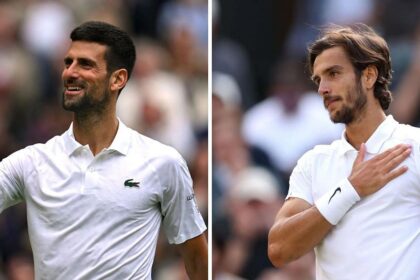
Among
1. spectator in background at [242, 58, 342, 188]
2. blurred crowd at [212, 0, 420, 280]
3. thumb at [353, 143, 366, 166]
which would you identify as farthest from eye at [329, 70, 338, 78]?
spectator in background at [242, 58, 342, 188]

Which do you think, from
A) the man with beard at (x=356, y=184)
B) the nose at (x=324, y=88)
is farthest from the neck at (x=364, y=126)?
the nose at (x=324, y=88)

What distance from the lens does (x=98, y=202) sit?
3.43 metres

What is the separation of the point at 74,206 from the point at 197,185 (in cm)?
229

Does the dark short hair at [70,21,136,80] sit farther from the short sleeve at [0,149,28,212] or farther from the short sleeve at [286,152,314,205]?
the short sleeve at [286,152,314,205]

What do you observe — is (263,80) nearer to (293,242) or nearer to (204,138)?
(204,138)

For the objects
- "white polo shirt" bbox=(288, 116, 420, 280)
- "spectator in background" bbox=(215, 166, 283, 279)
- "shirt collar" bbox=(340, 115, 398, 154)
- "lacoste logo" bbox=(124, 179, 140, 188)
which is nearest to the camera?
"white polo shirt" bbox=(288, 116, 420, 280)

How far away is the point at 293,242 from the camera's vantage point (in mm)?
3211

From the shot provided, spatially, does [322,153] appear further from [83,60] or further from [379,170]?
[83,60]

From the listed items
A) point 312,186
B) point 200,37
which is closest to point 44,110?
point 200,37

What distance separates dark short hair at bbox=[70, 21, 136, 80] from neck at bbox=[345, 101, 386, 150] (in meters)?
0.93

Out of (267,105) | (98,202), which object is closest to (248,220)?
(267,105)

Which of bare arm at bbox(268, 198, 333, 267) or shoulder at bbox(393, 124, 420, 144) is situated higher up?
shoulder at bbox(393, 124, 420, 144)

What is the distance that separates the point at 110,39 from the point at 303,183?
930 mm

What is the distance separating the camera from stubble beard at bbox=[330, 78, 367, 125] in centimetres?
327
